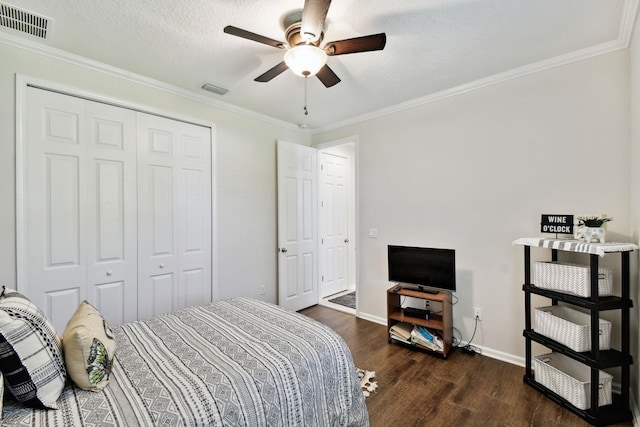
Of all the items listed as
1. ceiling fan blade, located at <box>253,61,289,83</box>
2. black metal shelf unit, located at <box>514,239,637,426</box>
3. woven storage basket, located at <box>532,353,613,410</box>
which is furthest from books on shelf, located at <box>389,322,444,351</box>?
ceiling fan blade, located at <box>253,61,289,83</box>

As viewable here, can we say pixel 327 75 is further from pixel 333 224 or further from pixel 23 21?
pixel 333 224

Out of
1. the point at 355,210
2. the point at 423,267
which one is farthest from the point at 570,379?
the point at 355,210

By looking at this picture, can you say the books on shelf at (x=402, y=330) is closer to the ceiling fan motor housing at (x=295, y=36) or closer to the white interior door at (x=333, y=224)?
the white interior door at (x=333, y=224)

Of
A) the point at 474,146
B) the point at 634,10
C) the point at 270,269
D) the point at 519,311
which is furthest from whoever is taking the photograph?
the point at 270,269

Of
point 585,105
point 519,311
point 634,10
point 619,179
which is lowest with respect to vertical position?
point 519,311

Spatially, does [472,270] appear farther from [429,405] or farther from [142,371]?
[142,371]

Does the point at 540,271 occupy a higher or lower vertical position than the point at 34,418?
higher

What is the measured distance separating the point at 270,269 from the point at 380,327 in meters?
1.54

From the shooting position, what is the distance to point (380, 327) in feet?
11.4

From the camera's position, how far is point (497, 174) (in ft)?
8.79

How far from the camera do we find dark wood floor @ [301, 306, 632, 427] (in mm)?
1899

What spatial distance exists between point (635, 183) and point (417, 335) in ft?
6.67

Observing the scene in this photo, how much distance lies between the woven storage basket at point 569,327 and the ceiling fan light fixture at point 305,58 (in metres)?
2.43

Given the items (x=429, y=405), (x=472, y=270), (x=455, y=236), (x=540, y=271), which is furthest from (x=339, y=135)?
(x=429, y=405)
